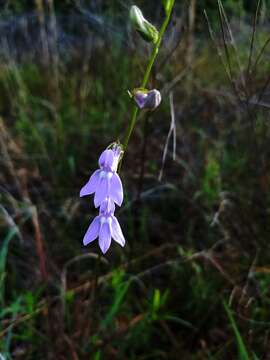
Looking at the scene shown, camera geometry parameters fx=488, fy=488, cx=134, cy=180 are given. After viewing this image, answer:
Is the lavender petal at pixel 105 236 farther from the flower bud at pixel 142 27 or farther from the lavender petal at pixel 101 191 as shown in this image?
the flower bud at pixel 142 27

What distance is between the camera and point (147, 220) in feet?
7.53

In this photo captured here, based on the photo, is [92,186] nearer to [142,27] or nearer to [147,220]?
[142,27]

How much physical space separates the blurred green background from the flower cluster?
16 cm

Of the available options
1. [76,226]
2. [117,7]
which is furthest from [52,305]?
[117,7]

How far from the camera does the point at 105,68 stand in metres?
3.36

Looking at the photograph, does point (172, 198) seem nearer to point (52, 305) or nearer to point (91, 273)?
point (91, 273)

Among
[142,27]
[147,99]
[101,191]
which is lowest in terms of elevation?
[101,191]

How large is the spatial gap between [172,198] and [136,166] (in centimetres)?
27

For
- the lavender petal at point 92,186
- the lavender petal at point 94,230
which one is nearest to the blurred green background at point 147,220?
the lavender petal at point 94,230

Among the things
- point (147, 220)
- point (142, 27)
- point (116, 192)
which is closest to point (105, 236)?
point (116, 192)

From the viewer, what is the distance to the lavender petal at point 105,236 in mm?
1110

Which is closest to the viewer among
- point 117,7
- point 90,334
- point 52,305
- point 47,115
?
point 90,334

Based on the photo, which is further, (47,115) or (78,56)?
(78,56)

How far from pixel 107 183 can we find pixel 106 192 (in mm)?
23
